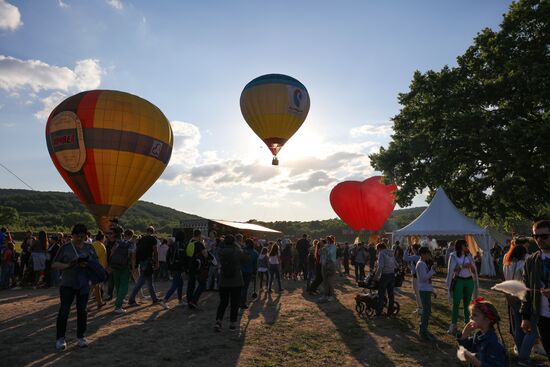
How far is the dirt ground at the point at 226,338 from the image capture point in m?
6.33

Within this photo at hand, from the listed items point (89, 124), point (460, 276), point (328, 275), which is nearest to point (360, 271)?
point (328, 275)

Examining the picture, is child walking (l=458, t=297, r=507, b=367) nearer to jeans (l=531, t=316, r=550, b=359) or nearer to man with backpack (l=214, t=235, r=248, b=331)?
jeans (l=531, t=316, r=550, b=359)

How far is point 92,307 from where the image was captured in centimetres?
1057

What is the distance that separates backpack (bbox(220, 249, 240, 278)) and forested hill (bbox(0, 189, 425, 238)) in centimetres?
6957

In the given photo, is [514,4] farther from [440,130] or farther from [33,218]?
[33,218]

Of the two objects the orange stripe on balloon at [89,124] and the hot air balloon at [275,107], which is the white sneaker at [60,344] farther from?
the hot air balloon at [275,107]

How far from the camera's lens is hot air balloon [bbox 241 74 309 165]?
83.0 feet

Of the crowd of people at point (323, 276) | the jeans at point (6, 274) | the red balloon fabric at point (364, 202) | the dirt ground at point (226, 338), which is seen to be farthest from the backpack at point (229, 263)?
the red balloon fabric at point (364, 202)

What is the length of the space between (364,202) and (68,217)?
76493 millimetres

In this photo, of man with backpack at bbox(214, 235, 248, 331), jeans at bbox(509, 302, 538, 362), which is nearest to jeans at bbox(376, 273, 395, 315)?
jeans at bbox(509, 302, 538, 362)

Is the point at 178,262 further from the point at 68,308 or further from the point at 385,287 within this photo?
the point at 385,287

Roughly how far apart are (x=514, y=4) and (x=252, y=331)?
74.9 feet

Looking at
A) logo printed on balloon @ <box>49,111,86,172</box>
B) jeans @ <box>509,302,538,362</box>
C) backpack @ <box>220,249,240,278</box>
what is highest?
logo printed on balloon @ <box>49,111,86,172</box>

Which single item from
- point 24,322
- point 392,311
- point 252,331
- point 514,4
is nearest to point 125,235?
point 24,322
